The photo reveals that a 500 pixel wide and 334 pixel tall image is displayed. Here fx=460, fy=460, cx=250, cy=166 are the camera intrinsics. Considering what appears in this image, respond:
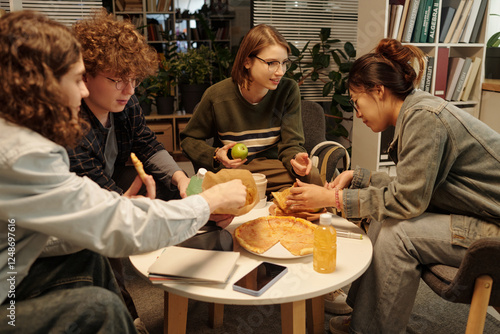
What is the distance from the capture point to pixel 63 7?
407 centimetres

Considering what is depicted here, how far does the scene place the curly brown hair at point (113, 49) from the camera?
159cm

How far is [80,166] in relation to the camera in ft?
5.55

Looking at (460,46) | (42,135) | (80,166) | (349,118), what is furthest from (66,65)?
(349,118)

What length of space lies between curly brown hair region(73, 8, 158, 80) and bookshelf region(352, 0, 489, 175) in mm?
→ 1971

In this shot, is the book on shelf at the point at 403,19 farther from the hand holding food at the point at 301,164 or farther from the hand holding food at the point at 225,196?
the hand holding food at the point at 225,196

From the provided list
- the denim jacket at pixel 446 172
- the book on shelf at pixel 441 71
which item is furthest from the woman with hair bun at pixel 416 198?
the book on shelf at pixel 441 71

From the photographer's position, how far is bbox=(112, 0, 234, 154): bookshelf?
5332 mm

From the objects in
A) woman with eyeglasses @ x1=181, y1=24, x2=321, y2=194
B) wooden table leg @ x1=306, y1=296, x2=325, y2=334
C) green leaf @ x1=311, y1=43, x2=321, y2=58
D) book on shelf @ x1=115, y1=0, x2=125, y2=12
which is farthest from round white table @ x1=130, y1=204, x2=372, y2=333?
book on shelf @ x1=115, y1=0, x2=125, y2=12

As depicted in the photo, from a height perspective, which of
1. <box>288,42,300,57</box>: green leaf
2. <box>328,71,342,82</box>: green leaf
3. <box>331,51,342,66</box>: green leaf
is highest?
<box>288,42,300,57</box>: green leaf

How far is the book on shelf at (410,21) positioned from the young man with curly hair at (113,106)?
2023 millimetres

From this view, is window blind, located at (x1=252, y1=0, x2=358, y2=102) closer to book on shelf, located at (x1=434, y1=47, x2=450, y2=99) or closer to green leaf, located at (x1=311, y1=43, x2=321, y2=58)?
green leaf, located at (x1=311, y1=43, x2=321, y2=58)

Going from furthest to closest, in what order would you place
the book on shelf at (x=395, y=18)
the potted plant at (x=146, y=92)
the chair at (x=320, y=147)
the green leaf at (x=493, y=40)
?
the potted plant at (x=146, y=92), the green leaf at (x=493, y=40), the book on shelf at (x=395, y=18), the chair at (x=320, y=147)

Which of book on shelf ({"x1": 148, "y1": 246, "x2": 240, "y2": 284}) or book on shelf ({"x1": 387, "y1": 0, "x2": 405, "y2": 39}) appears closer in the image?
book on shelf ({"x1": 148, "y1": 246, "x2": 240, "y2": 284})

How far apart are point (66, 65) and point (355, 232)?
43.1 inches
